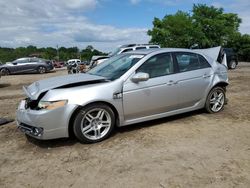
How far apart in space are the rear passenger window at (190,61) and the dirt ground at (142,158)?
106 cm

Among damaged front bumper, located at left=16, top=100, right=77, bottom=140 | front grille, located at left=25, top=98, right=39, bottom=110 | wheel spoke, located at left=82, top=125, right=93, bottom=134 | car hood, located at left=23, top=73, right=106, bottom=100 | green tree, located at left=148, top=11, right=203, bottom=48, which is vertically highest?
green tree, located at left=148, top=11, right=203, bottom=48

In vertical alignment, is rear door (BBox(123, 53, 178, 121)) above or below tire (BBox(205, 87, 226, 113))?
above

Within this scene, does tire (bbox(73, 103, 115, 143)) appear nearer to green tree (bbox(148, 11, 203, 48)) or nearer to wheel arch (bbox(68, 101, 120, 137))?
wheel arch (bbox(68, 101, 120, 137))

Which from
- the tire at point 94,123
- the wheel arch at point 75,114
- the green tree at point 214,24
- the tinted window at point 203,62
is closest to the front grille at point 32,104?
the wheel arch at point 75,114

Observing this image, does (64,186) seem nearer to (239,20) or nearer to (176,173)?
(176,173)

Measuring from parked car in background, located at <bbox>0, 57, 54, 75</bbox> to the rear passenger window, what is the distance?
2012 cm

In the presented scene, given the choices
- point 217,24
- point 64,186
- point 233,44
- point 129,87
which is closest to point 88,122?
point 129,87

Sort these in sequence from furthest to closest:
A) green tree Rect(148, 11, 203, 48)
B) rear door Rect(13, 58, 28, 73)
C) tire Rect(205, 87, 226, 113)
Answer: green tree Rect(148, 11, 203, 48) → rear door Rect(13, 58, 28, 73) → tire Rect(205, 87, 226, 113)

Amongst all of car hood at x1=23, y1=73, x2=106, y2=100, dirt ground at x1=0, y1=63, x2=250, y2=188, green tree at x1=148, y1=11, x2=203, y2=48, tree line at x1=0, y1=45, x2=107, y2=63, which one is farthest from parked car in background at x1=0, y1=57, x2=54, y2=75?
tree line at x1=0, y1=45, x2=107, y2=63

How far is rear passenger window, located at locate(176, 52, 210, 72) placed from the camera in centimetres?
674

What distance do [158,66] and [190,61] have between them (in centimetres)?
89

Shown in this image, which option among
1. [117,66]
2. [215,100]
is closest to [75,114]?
[117,66]

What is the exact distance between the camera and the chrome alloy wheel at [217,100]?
734cm

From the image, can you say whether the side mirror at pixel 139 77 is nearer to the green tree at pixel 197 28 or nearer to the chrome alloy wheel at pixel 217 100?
the chrome alloy wheel at pixel 217 100
